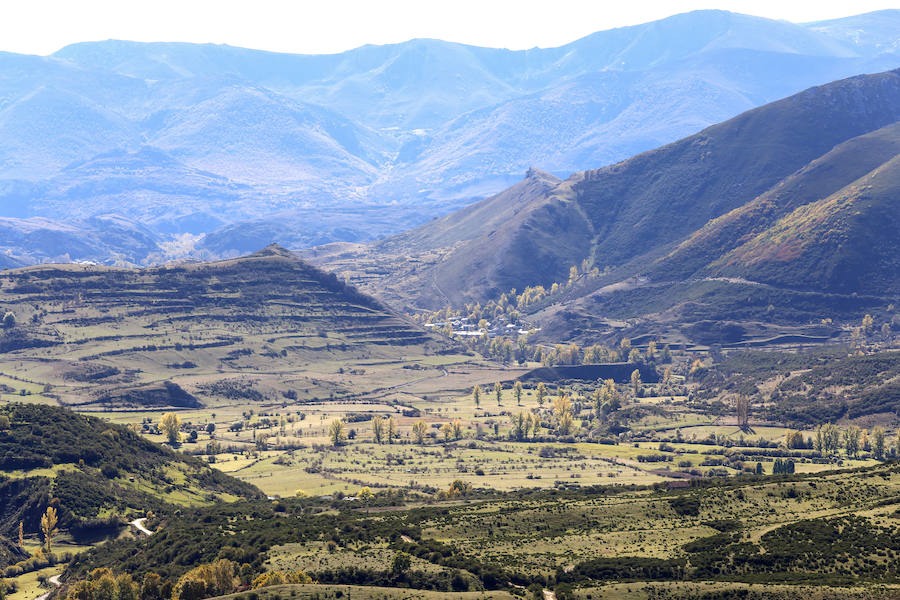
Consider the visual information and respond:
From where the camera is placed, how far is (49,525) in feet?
495

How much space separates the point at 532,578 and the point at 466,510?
3085 cm

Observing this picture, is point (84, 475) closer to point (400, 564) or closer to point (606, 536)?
point (400, 564)

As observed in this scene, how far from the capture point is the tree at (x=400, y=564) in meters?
113

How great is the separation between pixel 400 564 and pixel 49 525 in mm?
64138

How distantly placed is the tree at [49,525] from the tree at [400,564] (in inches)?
2411

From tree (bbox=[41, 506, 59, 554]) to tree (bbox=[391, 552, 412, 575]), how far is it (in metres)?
61.2

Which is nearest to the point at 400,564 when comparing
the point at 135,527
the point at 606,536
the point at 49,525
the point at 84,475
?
the point at 606,536

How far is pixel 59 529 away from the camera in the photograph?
153 m

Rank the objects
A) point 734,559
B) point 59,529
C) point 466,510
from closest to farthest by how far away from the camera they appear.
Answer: point 734,559
point 466,510
point 59,529

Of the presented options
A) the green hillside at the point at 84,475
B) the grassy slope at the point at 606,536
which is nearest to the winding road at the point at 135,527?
the grassy slope at the point at 606,536

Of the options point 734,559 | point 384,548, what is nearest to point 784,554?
point 734,559

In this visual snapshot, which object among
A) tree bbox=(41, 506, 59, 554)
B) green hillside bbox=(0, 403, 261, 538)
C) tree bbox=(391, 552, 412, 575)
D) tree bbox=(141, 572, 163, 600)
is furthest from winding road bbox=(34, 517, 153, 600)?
tree bbox=(391, 552, 412, 575)

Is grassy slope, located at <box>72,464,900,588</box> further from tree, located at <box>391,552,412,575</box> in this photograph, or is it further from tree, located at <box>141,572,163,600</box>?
tree, located at <box>141,572,163,600</box>

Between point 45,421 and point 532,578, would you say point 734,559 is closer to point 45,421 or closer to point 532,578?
point 532,578
